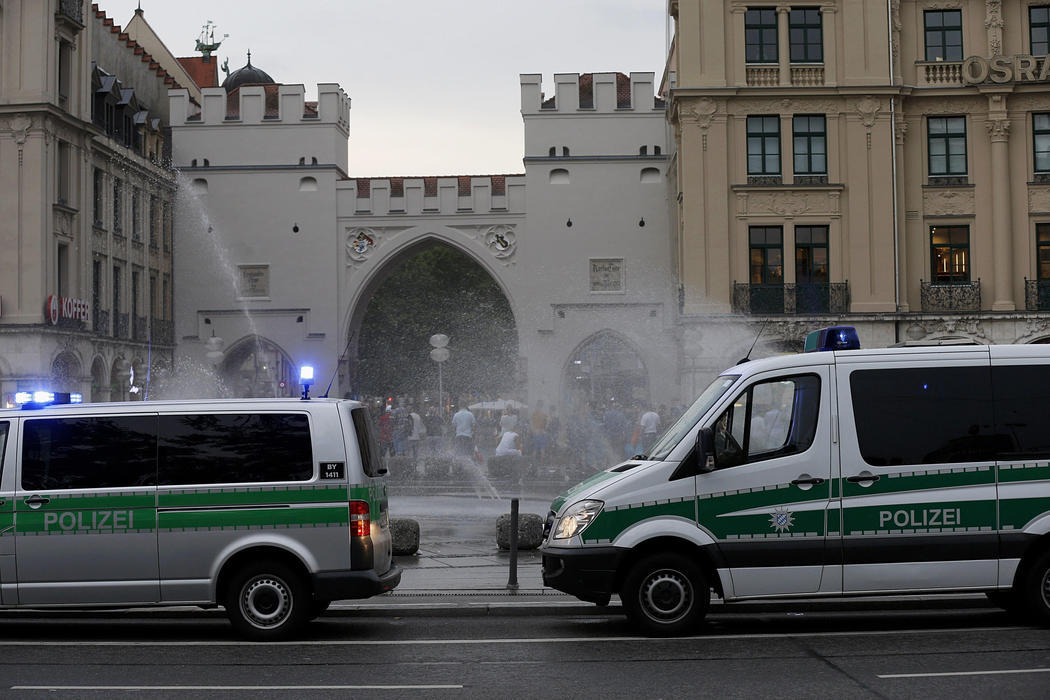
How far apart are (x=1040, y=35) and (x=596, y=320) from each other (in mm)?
16739

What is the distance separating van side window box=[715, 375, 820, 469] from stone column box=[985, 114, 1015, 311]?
2949cm

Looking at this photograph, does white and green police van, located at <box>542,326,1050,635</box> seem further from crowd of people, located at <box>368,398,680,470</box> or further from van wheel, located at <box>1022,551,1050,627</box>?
crowd of people, located at <box>368,398,680,470</box>

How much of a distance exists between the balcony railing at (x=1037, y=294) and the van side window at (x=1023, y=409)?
28954 mm

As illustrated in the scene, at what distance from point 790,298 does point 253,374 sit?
2422cm

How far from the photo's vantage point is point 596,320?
154 ft

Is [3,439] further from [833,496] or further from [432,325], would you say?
[432,325]

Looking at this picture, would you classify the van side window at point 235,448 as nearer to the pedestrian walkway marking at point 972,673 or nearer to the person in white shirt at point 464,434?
the pedestrian walkway marking at point 972,673

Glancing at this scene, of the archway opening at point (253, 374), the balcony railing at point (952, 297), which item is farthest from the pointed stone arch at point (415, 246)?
the balcony railing at point (952, 297)

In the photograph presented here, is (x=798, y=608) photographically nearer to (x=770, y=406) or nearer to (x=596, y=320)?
(x=770, y=406)

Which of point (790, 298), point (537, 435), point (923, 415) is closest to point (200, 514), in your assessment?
point (923, 415)

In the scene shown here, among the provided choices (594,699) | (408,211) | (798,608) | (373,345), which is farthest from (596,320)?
(594,699)

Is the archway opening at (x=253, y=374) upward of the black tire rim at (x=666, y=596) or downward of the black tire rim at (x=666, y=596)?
upward

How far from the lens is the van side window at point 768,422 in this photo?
434 inches

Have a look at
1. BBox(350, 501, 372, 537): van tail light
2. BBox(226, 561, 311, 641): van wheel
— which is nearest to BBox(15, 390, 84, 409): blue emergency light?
BBox(226, 561, 311, 641): van wheel
